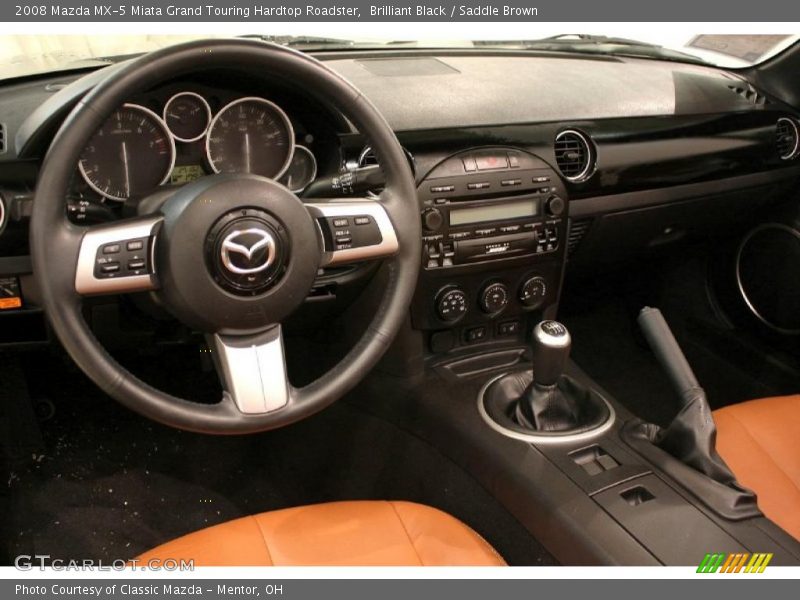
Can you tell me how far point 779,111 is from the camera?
224 cm

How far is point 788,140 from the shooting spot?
7.44 ft

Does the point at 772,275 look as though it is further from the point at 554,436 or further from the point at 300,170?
the point at 300,170

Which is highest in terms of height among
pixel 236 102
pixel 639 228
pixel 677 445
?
pixel 236 102

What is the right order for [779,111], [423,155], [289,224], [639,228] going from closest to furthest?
[289,224] → [423,155] → [639,228] → [779,111]

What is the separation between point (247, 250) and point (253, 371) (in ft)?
0.63

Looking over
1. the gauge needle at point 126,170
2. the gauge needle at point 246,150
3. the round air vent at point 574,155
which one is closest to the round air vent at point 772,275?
the round air vent at point 574,155

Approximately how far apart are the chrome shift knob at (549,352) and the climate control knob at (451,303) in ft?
0.69

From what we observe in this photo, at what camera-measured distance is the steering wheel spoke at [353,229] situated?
1264 mm

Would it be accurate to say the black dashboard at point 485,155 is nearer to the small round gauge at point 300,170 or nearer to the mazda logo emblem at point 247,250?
the small round gauge at point 300,170

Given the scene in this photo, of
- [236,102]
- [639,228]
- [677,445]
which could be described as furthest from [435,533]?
[639,228]

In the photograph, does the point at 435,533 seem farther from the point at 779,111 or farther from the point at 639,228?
the point at 779,111

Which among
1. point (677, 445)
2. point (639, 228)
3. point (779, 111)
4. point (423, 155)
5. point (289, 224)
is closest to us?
point (289, 224)

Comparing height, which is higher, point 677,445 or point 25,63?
point 25,63

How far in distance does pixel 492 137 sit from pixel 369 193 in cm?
40
